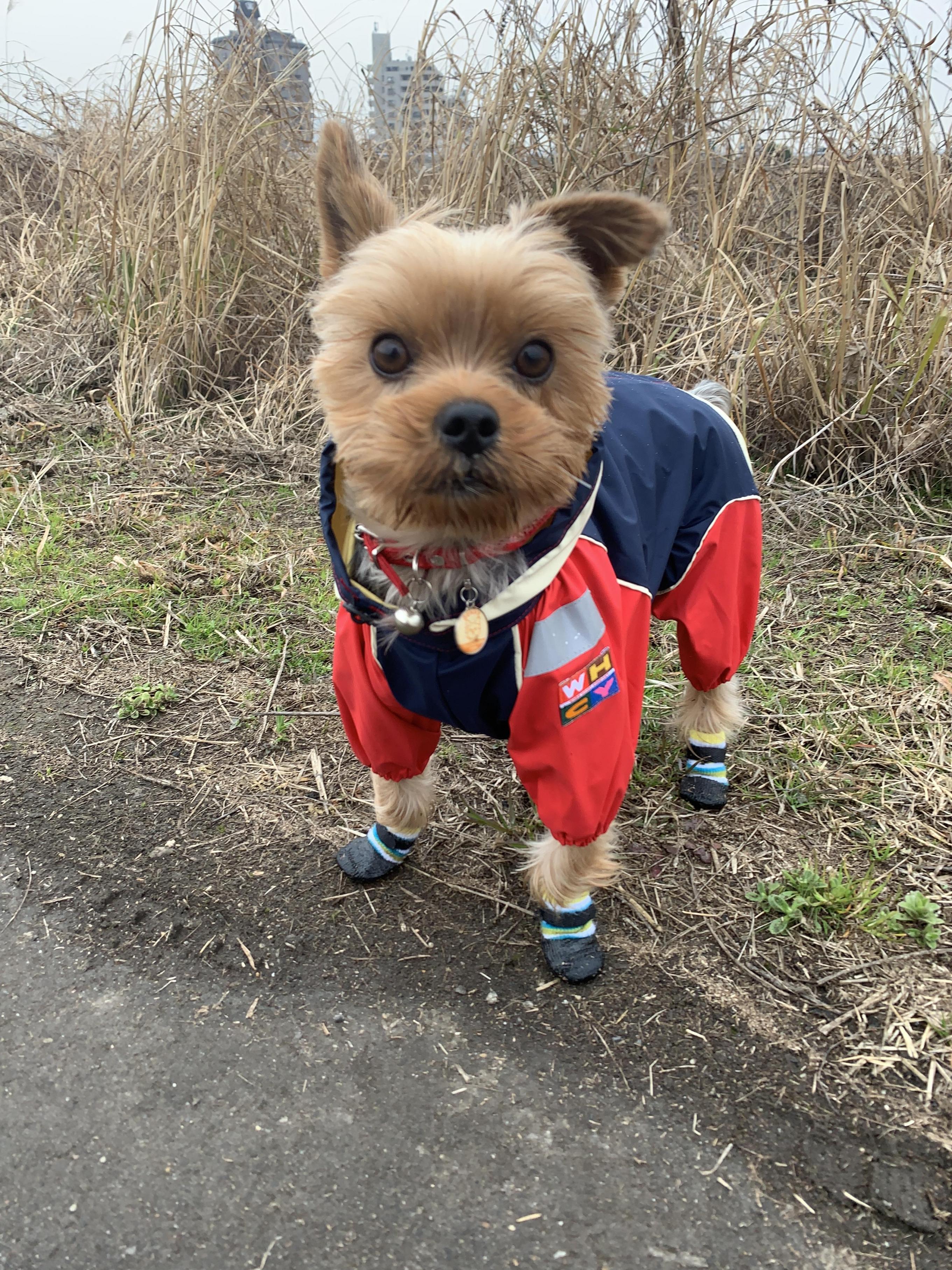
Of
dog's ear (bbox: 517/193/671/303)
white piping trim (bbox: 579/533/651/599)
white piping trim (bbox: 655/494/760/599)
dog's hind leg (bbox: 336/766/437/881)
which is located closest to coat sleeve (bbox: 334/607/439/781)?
dog's hind leg (bbox: 336/766/437/881)

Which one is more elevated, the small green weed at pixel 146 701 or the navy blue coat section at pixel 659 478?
the navy blue coat section at pixel 659 478

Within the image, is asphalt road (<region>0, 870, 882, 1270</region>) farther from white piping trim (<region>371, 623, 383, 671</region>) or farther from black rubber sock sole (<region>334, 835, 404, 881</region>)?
white piping trim (<region>371, 623, 383, 671</region>)

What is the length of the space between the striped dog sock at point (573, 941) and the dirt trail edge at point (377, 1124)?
53 millimetres

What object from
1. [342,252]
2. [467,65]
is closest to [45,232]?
[467,65]

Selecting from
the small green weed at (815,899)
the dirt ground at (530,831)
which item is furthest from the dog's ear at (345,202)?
the small green weed at (815,899)

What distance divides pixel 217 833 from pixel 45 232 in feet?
18.3

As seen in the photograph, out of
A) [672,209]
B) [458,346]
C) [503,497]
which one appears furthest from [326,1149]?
[672,209]

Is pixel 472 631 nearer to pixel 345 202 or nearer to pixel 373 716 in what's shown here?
pixel 373 716

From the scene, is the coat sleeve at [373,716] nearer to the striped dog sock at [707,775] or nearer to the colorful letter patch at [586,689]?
the colorful letter patch at [586,689]

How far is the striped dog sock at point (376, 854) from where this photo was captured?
2.38 metres

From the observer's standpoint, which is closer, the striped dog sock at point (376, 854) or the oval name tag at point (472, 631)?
the oval name tag at point (472, 631)

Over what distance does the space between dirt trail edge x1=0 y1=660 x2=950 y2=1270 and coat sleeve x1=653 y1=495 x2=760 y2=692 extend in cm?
92

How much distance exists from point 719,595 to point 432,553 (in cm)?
97

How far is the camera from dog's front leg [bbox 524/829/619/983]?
2.11 metres
